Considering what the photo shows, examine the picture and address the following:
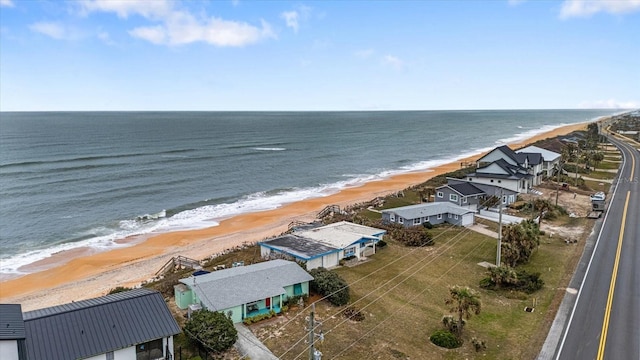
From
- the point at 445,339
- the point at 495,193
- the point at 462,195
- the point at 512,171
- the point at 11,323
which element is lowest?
the point at 445,339

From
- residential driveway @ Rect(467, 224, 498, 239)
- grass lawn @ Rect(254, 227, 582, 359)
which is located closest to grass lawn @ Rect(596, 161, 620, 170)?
residential driveway @ Rect(467, 224, 498, 239)

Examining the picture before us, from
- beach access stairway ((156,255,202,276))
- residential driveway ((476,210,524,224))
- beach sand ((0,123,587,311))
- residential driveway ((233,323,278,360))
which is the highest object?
residential driveway ((476,210,524,224))

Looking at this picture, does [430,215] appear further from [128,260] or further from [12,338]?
[12,338]

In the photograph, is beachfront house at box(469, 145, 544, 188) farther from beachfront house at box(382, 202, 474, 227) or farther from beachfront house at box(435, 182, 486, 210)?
beachfront house at box(382, 202, 474, 227)

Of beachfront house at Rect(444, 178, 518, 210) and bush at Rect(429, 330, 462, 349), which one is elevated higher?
beachfront house at Rect(444, 178, 518, 210)

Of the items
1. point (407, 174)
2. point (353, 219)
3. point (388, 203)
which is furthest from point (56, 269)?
point (407, 174)

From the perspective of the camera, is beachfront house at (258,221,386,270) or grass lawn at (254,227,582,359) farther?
beachfront house at (258,221,386,270)

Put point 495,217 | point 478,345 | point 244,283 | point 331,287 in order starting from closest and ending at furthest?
point 478,345
point 244,283
point 331,287
point 495,217

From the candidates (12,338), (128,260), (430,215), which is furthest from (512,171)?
(12,338)

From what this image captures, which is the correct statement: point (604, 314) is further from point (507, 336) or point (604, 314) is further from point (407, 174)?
point (407, 174)
